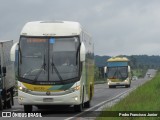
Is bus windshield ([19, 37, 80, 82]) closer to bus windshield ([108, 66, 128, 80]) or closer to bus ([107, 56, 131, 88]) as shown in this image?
bus ([107, 56, 131, 88])

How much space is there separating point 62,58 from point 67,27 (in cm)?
139

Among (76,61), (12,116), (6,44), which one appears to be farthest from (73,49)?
(6,44)

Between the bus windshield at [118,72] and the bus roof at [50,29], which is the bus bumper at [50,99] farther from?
the bus windshield at [118,72]

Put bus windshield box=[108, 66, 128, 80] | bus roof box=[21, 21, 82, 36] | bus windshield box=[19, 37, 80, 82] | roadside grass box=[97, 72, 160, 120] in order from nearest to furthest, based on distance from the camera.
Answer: roadside grass box=[97, 72, 160, 120] → bus windshield box=[19, 37, 80, 82] → bus roof box=[21, 21, 82, 36] → bus windshield box=[108, 66, 128, 80]

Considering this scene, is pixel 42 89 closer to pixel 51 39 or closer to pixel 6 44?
pixel 51 39

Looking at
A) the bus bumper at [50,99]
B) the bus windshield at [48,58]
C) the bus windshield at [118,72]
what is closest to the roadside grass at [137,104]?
the bus bumper at [50,99]

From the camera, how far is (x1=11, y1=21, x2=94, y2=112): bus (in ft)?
72.0

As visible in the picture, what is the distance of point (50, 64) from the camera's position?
22281mm

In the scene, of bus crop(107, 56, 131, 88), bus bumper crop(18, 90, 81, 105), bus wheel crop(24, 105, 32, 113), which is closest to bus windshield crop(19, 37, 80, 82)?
bus bumper crop(18, 90, 81, 105)

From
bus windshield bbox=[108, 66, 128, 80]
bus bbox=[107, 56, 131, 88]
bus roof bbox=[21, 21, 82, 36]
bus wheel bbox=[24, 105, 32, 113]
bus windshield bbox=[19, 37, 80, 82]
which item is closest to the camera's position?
bus windshield bbox=[19, 37, 80, 82]

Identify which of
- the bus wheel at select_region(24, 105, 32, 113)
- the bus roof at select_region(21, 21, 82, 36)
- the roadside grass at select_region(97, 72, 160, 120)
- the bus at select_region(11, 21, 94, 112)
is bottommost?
the bus wheel at select_region(24, 105, 32, 113)

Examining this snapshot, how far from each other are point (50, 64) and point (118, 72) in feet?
138

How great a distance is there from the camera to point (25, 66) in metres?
22.4

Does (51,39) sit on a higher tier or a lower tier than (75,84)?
higher
